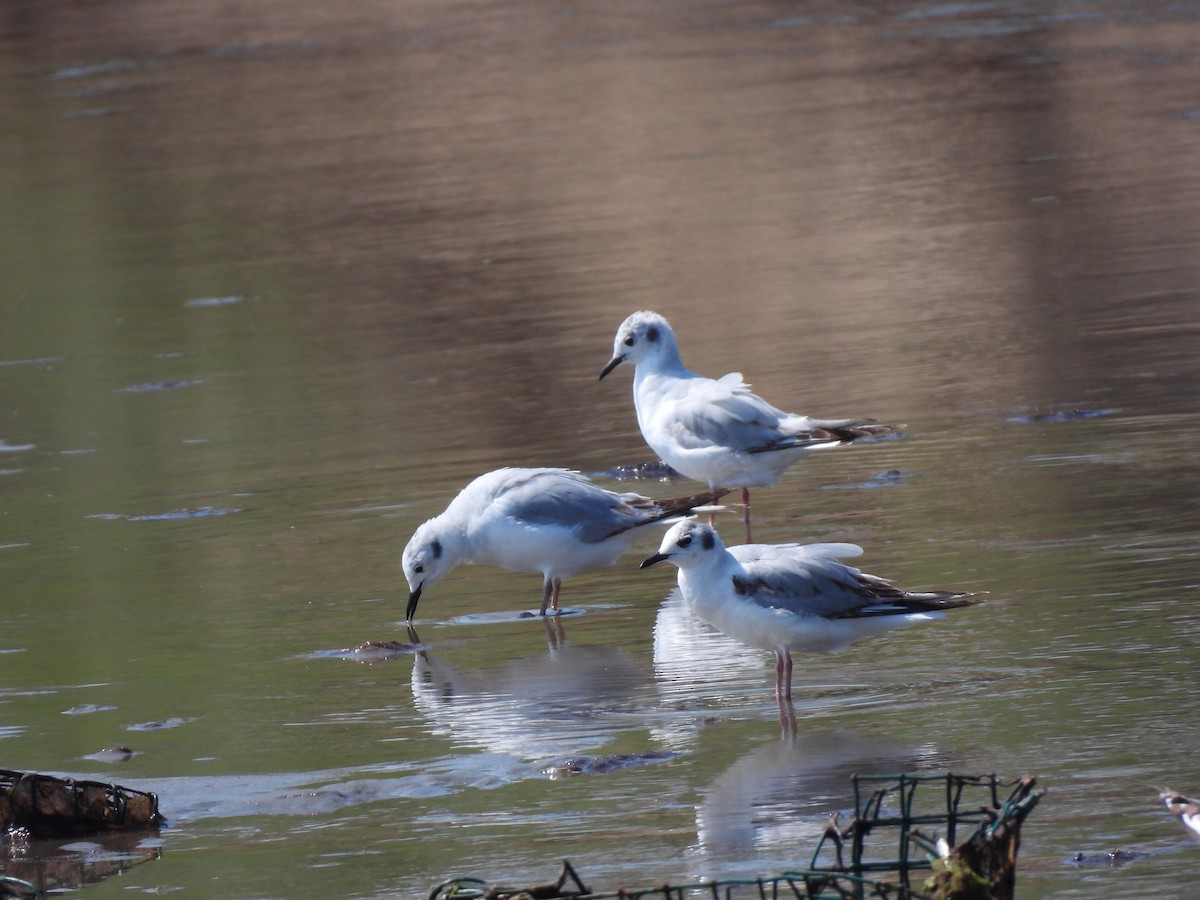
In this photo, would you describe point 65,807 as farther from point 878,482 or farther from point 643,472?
point 643,472

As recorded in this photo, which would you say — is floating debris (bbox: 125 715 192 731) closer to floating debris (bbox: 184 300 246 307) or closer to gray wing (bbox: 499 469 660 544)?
gray wing (bbox: 499 469 660 544)

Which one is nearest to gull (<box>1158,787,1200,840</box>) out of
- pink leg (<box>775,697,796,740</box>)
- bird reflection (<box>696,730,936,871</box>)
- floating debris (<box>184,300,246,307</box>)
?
bird reflection (<box>696,730,936,871</box>)

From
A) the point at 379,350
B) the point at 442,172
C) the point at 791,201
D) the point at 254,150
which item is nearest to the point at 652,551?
the point at 379,350

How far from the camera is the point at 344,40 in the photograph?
32.8 m

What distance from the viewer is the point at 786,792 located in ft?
20.0

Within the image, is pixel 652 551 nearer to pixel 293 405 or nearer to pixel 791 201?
pixel 293 405

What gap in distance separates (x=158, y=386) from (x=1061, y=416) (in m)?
6.10

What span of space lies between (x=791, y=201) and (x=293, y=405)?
6.10m

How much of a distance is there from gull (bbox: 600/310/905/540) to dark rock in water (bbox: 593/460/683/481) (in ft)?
1.53

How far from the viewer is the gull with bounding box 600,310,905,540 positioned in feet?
30.8

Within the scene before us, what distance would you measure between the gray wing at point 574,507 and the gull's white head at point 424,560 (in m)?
0.31

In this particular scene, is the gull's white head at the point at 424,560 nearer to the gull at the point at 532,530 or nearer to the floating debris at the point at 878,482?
the gull at the point at 532,530

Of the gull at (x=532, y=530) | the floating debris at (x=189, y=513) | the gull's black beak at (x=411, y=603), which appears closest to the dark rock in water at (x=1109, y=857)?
the gull at (x=532, y=530)

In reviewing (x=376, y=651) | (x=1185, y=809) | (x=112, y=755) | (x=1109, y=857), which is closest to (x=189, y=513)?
(x=376, y=651)
